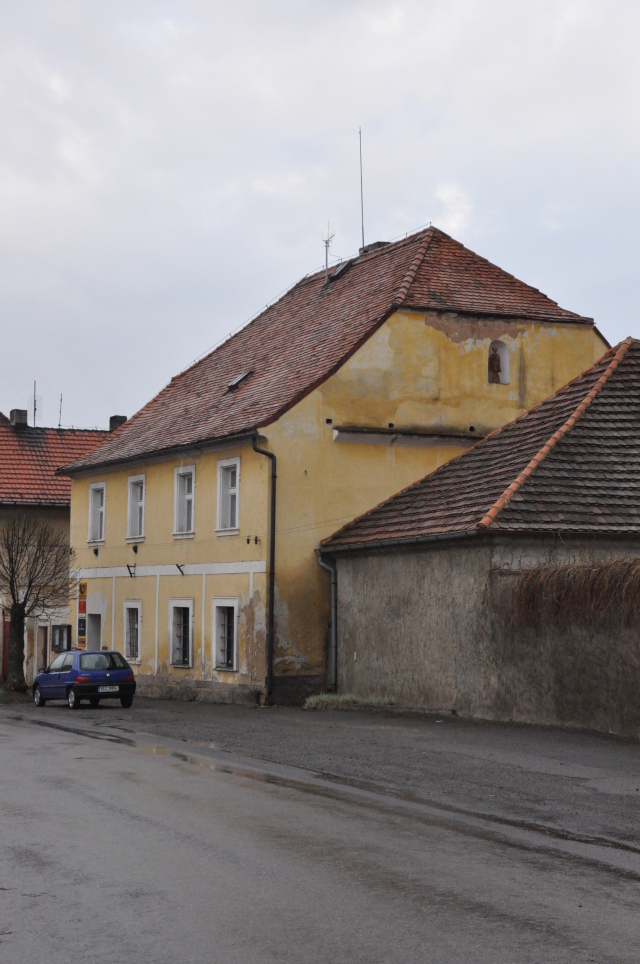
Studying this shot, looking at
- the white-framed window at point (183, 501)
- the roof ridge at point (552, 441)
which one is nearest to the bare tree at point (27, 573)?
the white-framed window at point (183, 501)

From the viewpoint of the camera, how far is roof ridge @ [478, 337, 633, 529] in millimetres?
20906

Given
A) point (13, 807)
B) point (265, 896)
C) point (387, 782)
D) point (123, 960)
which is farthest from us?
point (387, 782)

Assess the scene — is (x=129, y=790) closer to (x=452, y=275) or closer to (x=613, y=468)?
(x=613, y=468)

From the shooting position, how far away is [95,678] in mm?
27125

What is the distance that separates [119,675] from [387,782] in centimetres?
1481

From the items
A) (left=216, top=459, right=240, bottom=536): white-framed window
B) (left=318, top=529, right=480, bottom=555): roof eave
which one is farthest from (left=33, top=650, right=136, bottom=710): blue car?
(left=318, top=529, right=480, bottom=555): roof eave

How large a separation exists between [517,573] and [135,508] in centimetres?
1647

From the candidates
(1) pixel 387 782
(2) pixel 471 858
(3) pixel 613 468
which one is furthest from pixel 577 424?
(2) pixel 471 858

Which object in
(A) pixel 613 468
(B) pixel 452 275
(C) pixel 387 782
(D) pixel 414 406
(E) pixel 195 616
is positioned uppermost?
(B) pixel 452 275

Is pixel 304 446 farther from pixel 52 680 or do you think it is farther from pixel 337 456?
pixel 52 680

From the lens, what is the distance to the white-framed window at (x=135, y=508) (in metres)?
34.0

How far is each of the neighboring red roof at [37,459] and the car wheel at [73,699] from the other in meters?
18.3

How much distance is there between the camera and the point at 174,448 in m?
30.8

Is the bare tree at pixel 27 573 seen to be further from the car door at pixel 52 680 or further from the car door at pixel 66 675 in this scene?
the car door at pixel 66 675
